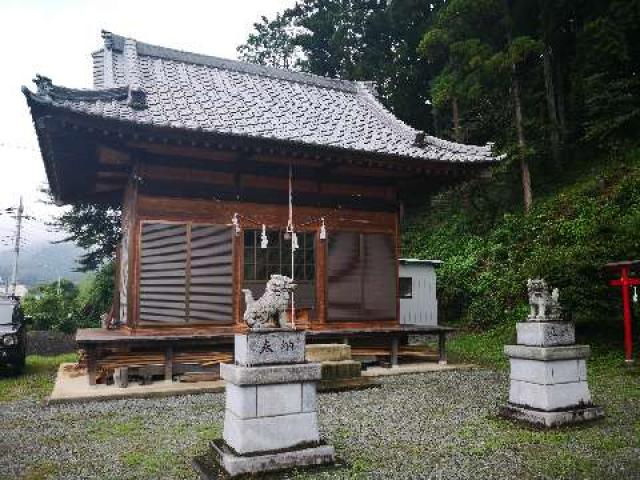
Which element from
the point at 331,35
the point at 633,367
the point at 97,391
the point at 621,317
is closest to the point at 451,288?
the point at 621,317

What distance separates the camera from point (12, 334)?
11125mm

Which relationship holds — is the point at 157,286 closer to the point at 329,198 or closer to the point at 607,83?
the point at 329,198

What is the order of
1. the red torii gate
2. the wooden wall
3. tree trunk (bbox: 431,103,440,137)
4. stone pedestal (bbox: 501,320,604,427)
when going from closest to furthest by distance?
stone pedestal (bbox: 501,320,604,427) < the wooden wall < the red torii gate < tree trunk (bbox: 431,103,440,137)

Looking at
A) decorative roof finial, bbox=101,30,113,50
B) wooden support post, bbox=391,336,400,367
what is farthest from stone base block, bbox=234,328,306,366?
decorative roof finial, bbox=101,30,113,50

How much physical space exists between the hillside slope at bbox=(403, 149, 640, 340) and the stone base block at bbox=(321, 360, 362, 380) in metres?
6.34

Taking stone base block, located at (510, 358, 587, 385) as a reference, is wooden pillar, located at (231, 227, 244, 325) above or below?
above

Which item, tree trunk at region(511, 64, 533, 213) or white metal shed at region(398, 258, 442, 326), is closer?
tree trunk at region(511, 64, 533, 213)

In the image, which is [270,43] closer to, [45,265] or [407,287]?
[407,287]

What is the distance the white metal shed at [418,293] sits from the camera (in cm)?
1938

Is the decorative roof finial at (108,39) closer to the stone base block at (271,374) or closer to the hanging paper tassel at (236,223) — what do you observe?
the hanging paper tassel at (236,223)

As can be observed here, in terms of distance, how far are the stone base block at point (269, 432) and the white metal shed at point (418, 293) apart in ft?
47.4

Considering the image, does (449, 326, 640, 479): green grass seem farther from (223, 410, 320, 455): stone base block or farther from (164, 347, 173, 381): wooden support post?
(164, 347, 173, 381): wooden support post

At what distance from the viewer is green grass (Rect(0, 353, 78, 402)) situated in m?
9.22

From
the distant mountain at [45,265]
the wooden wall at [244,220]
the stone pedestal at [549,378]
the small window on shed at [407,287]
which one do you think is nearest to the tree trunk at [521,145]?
the small window on shed at [407,287]
